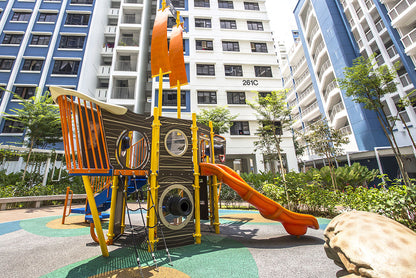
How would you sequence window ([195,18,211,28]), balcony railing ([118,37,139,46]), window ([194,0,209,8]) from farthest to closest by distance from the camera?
window ([194,0,209,8])
window ([195,18,211,28])
balcony railing ([118,37,139,46])

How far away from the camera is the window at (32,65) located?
20.5 meters

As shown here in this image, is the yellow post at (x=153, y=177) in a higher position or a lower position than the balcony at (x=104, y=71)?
lower

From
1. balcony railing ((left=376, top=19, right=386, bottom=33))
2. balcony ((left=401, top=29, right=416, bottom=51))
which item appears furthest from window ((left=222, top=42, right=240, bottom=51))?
balcony ((left=401, top=29, right=416, bottom=51))

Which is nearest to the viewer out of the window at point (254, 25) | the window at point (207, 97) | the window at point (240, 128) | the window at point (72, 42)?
the window at point (240, 128)

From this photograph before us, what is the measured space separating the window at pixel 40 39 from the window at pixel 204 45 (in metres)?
18.1

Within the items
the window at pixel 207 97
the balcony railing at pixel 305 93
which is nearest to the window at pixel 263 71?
the window at pixel 207 97

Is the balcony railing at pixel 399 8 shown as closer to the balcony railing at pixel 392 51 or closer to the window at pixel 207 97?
the balcony railing at pixel 392 51

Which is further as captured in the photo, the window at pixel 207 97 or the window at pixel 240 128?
the window at pixel 207 97

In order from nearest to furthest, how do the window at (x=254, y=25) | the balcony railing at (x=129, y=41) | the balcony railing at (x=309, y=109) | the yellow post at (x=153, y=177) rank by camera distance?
1. the yellow post at (x=153, y=177)
2. the balcony railing at (x=129, y=41)
3. the window at (x=254, y=25)
4. the balcony railing at (x=309, y=109)

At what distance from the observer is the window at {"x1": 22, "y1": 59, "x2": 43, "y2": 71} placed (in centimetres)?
2055

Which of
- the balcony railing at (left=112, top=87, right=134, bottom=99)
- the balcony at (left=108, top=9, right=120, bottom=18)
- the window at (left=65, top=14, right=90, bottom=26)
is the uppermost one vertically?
the balcony at (left=108, top=9, right=120, bottom=18)

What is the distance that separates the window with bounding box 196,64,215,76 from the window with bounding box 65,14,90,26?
15.6 metres

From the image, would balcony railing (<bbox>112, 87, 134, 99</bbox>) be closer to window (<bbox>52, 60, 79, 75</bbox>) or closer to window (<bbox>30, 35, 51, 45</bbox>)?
window (<bbox>52, 60, 79, 75</bbox>)

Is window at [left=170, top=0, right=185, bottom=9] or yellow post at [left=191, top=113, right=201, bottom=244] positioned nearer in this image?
yellow post at [left=191, top=113, right=201, bottom=244]
